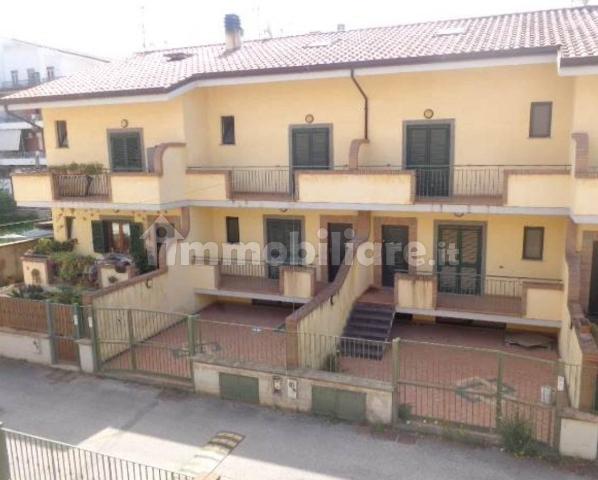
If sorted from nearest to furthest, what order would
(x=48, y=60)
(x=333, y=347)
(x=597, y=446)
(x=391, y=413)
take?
(x=597, y=446), (x=391, y=413), (x=333, y=347), (x=48, y=60)

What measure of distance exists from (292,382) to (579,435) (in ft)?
17.7

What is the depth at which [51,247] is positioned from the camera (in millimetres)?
19391

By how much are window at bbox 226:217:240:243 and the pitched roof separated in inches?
181

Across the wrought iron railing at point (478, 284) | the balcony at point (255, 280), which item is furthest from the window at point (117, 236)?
the wrought iron railing at point (478, 284)

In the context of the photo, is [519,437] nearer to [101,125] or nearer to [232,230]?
[232,230]

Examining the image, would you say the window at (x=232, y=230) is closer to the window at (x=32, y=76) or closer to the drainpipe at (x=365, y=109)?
the drainpipe at (x=365, y=109)

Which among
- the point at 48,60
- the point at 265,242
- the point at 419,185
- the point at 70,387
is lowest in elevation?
the point at 70,387

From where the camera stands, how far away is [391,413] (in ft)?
35.8

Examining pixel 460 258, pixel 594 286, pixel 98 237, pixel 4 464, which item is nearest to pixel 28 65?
pixel 98 237

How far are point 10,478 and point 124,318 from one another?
5535 mm

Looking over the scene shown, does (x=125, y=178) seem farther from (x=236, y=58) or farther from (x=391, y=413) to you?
(x=391, y=413)

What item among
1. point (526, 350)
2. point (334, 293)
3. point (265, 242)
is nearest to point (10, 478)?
point (334, 293)

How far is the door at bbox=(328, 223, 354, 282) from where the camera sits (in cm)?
1673

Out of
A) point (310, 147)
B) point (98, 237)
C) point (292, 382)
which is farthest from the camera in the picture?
point (98, 237)
